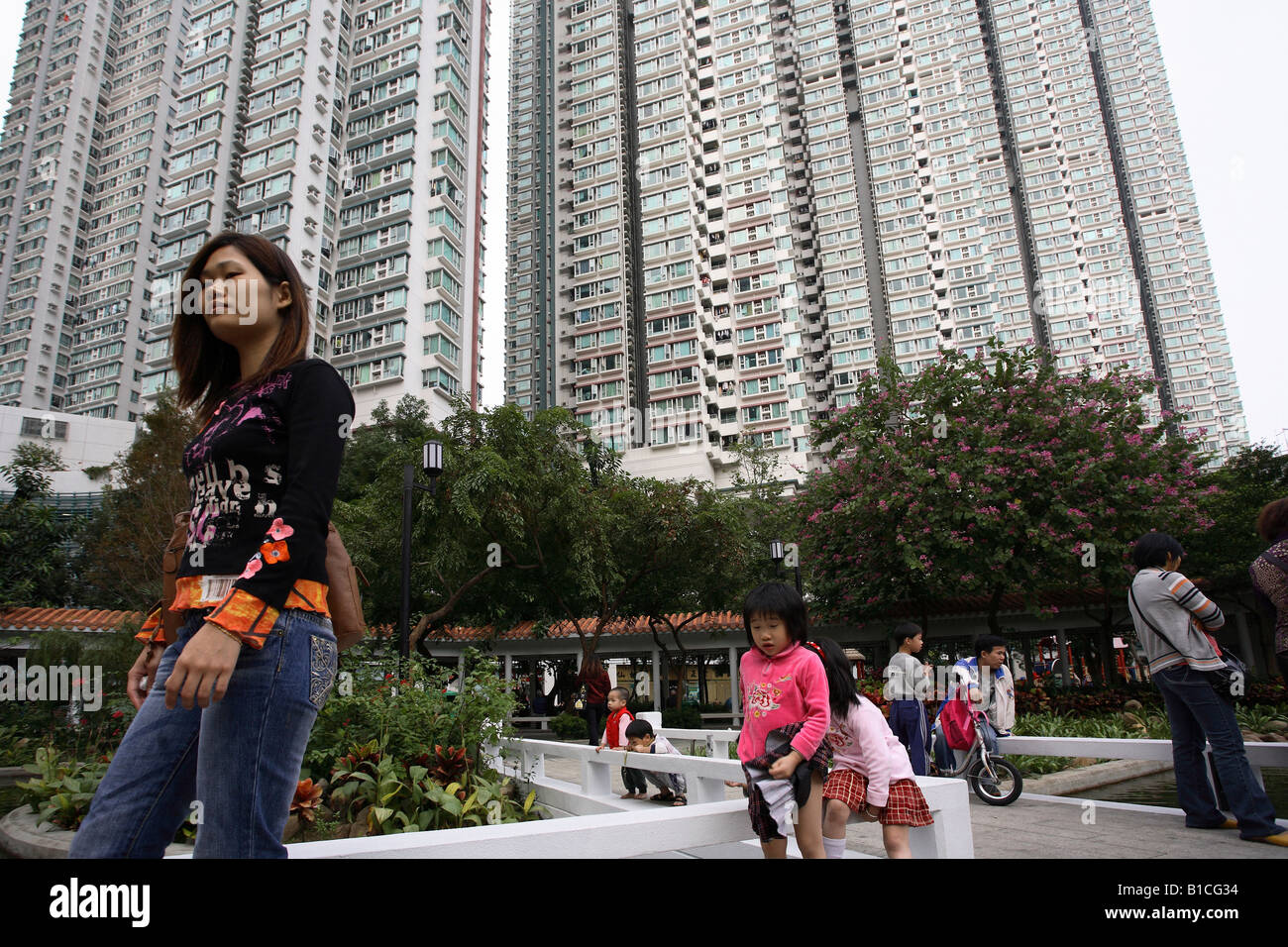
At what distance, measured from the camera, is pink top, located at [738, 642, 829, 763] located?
10.4ft

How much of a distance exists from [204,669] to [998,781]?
7.39 meters

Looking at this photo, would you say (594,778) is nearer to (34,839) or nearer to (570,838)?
(34,839)

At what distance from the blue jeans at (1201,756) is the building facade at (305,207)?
43.8 m

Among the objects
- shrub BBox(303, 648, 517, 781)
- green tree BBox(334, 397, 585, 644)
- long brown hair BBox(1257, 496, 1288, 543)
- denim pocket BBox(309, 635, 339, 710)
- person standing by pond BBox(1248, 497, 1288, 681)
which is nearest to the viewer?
denim pocket BBox(309, 635, 339, 710)

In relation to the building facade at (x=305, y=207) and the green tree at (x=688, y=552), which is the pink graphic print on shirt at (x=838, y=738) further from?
the building facade at (x=305, y=207)

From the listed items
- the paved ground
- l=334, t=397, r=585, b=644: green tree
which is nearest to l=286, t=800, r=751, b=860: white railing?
the paved ground

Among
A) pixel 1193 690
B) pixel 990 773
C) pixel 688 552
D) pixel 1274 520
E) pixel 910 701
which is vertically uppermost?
pixel 688 552

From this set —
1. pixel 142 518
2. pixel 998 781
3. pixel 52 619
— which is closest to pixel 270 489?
pixel 998 781

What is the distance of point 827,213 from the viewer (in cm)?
6938

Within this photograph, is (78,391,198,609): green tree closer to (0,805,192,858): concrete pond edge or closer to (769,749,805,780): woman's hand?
(0,805,192,858): concrete pond edge

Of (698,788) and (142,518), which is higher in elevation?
(142,518)

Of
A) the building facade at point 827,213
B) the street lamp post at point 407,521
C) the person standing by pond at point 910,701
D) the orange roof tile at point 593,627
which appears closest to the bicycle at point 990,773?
the person standing by pond at point 910,701

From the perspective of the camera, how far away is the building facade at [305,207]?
48656 mm
